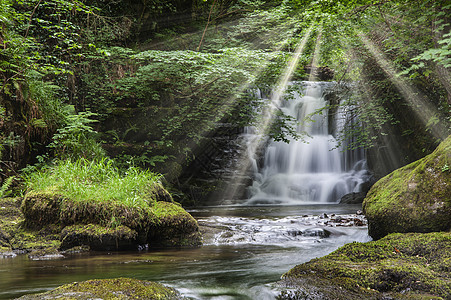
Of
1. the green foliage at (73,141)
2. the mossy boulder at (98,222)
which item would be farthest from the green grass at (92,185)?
the green foliage at (73,141)

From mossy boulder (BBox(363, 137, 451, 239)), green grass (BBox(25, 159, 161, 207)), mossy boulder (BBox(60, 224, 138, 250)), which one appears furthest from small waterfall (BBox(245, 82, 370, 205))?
mossy boulder (BBox(60, 224, 138, 250))

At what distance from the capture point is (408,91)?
10.1 metres

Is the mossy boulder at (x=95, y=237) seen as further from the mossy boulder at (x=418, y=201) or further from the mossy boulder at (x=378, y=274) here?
the mossy boulder at (x=418, y=201)

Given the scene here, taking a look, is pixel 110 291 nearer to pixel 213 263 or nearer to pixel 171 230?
pixel 213 263

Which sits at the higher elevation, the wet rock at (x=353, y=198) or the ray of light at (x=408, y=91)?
the ray of light at (x=408, y=91)

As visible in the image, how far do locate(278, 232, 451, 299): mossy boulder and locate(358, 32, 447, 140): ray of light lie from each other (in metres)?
7.16

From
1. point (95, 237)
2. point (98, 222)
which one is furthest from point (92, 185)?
point (95, 237)

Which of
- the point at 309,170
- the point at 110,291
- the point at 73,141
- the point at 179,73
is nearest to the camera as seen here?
the point at 110,291

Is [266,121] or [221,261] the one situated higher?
[266,121]

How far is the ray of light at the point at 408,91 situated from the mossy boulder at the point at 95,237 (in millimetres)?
8268

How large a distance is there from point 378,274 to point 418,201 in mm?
2180

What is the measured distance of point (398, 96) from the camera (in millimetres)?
10844

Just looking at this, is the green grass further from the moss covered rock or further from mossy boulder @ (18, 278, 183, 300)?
mossy boulder @ (18, 278, 183, 300)

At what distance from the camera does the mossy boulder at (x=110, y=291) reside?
2223 mm
